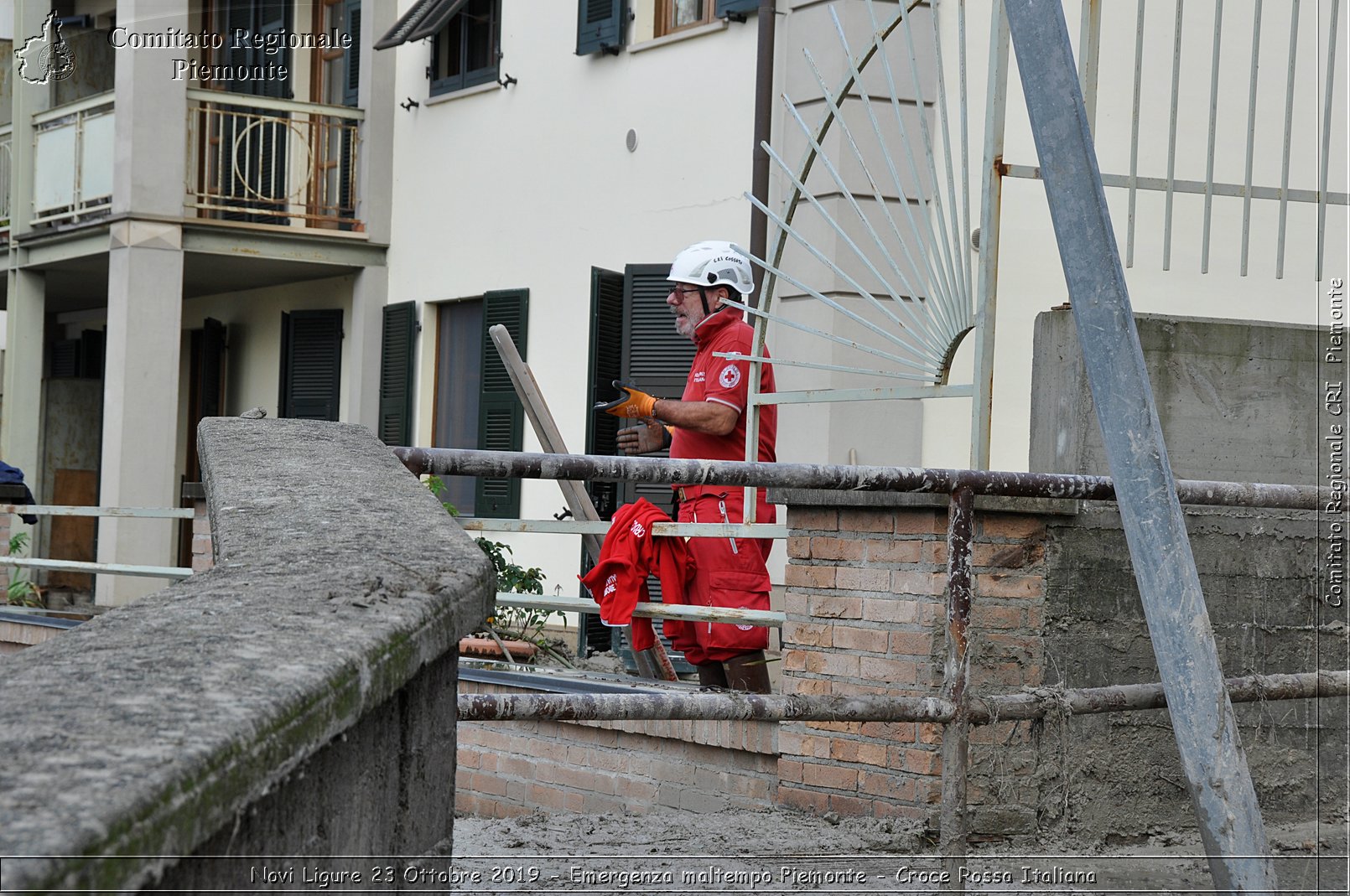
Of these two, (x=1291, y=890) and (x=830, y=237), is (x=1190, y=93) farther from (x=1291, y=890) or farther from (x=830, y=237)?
(x=1291, y=890)

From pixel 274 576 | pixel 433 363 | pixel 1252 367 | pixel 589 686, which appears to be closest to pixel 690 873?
pixel 274 576

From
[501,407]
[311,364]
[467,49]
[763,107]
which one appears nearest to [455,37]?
[467,49]

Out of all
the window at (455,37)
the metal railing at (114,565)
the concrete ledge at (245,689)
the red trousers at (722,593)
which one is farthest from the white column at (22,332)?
the concrete ledge at (245,689)

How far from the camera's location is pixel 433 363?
13039 millimetres

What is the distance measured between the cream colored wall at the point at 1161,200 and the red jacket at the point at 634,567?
3466mm

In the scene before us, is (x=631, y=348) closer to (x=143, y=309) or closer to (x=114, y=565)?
(x=114, y=565)

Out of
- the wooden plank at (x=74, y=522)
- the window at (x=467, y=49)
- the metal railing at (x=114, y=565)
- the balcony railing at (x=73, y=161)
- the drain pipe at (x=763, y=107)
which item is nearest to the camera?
the metal railing at (x=114, y=565)

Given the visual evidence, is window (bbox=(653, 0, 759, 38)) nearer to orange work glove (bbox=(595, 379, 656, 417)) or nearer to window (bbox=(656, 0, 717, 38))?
window (bbox=(656, 0, 717, 38))

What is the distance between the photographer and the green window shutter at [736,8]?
986 centimetres

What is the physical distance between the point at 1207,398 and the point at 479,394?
874cm

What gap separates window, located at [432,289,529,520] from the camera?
39.0 feet

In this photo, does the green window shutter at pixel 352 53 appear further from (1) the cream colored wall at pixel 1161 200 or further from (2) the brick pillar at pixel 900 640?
(2) the brick pillar at pixel 900 640

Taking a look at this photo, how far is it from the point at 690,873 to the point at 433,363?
1004 centimetres

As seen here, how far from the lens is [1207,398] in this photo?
4.21 metres
